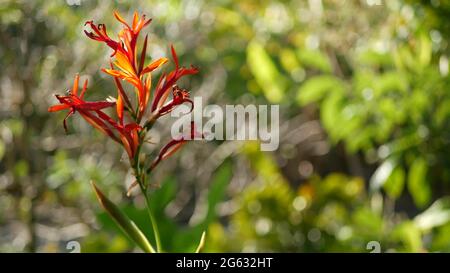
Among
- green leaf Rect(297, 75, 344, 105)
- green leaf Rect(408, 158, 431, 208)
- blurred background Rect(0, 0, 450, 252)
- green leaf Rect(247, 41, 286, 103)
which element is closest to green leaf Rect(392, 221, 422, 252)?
blurred background Rect(0, 0, 450, 252)

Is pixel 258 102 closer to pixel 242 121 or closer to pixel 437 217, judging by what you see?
pixel 242 121

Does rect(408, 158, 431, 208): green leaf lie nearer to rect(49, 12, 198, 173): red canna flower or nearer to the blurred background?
the blurred background

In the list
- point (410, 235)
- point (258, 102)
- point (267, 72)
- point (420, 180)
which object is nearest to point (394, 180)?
point (420, 180)

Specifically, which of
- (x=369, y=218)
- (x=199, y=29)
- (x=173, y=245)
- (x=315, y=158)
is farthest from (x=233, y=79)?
(x=173, y=245)

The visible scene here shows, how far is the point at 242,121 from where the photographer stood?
2.06 m

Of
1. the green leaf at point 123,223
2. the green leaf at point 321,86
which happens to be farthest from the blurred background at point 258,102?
the green leaf at point 123,223

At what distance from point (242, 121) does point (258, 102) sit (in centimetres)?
10

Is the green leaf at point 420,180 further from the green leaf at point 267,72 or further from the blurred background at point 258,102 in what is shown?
the green leaf at point 267,72

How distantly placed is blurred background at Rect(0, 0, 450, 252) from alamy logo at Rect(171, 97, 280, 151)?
0.13 feet

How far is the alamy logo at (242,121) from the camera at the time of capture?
1873 mm

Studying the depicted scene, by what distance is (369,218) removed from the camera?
50.8 inches

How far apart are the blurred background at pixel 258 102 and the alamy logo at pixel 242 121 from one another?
1.5 inches

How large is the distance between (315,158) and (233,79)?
99cm
